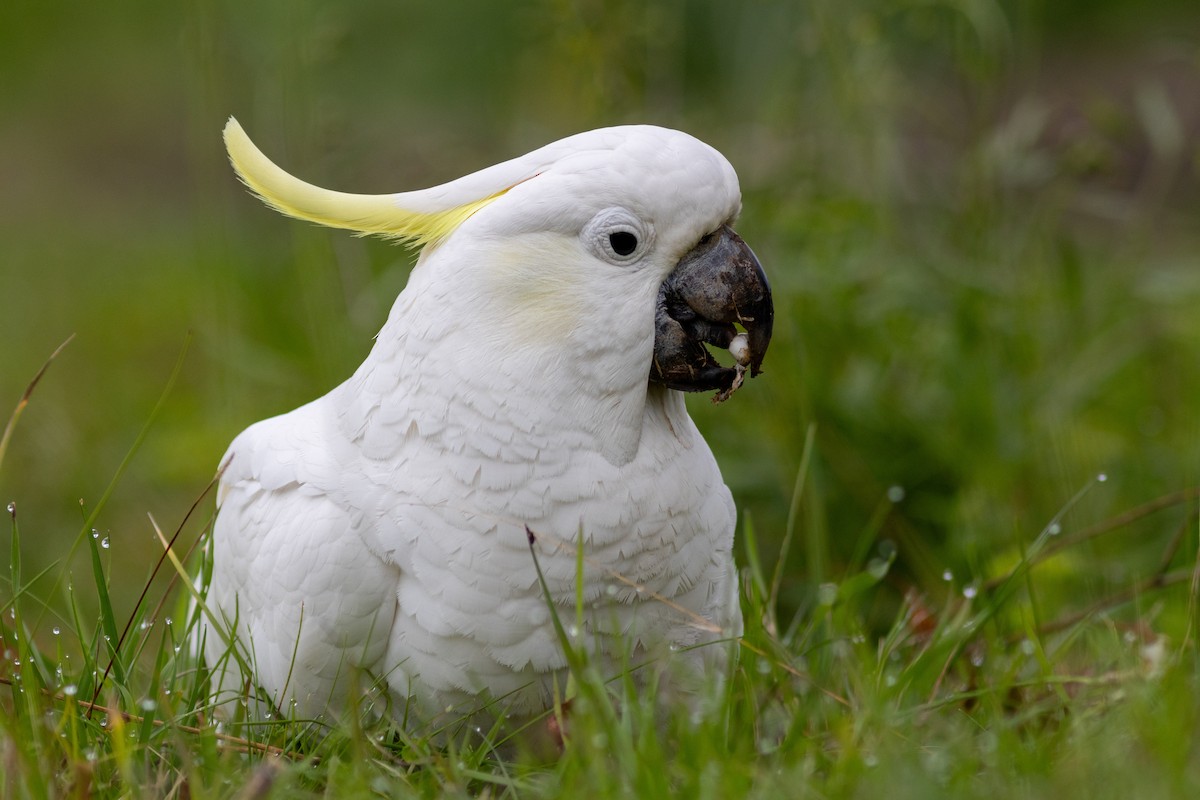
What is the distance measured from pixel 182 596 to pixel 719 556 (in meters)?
1.22

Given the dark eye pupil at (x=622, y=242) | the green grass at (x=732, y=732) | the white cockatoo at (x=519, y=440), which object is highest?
the dark eye pupil at (x=622, y=242)

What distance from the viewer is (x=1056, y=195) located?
3395 millimetres

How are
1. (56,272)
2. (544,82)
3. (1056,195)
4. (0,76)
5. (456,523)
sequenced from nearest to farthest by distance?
(456,523), (1056,195), (544,82), (56,272), (0,76)

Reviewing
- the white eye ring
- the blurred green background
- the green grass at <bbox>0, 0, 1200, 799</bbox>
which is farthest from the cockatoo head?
the blurred green background

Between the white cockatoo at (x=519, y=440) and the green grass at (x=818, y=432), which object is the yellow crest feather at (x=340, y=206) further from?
the green grass at (x=818, y=432)

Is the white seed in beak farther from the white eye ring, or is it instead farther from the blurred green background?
the blurred green background

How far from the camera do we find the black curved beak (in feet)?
6.61

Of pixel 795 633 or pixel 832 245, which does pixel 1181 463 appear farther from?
pixel 795 633

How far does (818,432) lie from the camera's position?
132 inches

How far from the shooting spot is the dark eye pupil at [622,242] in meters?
1.95

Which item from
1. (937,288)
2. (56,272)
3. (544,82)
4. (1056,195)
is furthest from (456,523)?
(56,272)

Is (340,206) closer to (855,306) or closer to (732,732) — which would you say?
(732,732)

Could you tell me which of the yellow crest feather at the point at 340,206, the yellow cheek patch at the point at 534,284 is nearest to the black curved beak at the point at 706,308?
the yellow cheek patch at the point at 534,284

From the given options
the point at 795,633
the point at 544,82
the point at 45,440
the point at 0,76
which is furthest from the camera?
the point at 0,76
